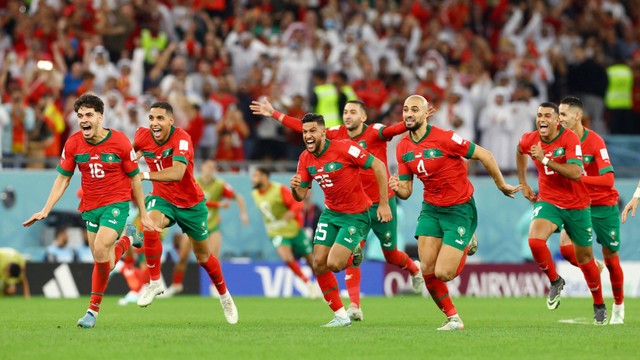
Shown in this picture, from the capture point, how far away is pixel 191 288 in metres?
24.9

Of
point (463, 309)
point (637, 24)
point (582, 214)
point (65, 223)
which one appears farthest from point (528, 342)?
point (637, 24)

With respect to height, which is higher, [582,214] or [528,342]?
[582,214]

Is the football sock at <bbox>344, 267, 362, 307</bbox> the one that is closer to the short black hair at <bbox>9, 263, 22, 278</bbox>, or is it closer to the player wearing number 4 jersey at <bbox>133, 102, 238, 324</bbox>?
the player wearing number 4 jersey at <bbox>133, 102, 238, 324</bbox>

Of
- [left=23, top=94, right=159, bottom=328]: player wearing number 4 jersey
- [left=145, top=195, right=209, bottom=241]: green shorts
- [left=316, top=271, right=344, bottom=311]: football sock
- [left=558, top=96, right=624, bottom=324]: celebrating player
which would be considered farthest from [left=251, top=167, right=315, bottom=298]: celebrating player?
[left=23, top=94, right=159, bottom=328]: player wearing number 4 jersey

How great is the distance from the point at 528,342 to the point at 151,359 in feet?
13.2

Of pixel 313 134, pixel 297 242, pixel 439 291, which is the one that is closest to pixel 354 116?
pixel 313 134

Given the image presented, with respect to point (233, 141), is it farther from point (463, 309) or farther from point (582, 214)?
point (582, 214)

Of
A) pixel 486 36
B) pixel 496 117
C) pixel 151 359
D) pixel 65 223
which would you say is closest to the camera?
pixel 151 359

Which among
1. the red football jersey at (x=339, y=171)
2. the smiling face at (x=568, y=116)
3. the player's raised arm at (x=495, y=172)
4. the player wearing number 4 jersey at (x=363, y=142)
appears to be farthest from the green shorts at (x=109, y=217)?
the smiling face at (x=568, y=116)

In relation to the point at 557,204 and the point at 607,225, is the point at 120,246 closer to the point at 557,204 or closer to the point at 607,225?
the point at 557,204

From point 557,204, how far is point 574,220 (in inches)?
11.3

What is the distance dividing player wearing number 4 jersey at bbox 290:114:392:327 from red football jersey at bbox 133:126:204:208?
1.49 meters

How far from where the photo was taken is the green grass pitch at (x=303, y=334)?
461 inches

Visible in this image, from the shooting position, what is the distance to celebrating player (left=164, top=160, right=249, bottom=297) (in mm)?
→ 23734
